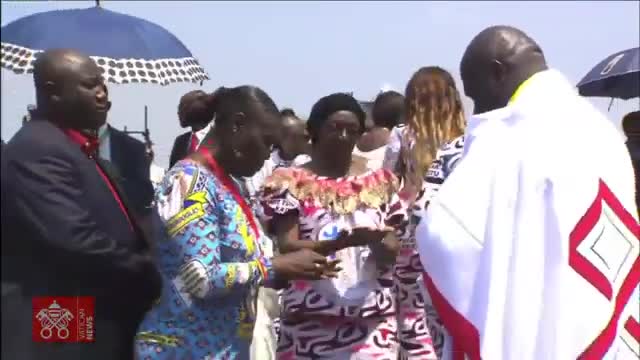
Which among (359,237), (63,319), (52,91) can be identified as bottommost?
(359,237)

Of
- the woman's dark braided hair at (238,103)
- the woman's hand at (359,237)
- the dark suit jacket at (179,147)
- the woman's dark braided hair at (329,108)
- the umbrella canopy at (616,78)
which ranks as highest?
the woman's dark braided hair at (238,103)

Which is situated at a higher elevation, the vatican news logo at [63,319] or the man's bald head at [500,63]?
the man's bald head at [500,63]

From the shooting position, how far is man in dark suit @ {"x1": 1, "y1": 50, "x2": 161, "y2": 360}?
3.30 m

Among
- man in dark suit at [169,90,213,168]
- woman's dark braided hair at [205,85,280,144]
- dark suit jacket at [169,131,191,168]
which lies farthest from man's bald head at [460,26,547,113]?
dark suit jacket at [169,131,191,168]

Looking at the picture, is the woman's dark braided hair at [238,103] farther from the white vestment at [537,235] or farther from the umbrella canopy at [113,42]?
the umbrella canopy at [113,42]

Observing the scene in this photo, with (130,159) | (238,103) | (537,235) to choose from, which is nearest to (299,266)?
(238,103)

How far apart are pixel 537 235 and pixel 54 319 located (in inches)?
60.8

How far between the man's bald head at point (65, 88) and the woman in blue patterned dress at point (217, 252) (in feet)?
1.22

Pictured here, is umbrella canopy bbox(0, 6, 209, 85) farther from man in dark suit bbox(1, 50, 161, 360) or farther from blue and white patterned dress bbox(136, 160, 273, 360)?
blue and white patterned dress bbox(136, 160, 273, 360)

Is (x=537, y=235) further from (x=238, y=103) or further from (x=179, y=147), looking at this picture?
(x=179, y=147)

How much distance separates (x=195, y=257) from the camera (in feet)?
12.0

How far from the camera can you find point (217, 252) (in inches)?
147

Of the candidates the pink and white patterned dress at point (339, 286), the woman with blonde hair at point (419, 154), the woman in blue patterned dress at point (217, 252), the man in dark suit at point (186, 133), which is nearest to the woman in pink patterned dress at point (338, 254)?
the pink and white patterned dress at point (339, 286)

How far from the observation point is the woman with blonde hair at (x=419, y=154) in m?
5.25
